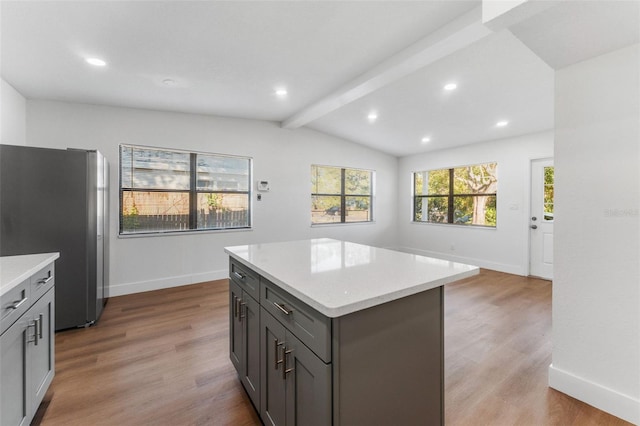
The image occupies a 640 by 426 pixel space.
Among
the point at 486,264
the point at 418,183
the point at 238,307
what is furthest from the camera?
the point at 418,183

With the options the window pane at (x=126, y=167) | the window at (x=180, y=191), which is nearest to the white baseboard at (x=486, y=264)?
the window at (x=180, y=191)

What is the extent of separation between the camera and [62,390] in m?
1.87

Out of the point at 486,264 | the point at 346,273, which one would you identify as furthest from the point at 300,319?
the point at 486,264

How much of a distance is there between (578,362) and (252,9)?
3281 mm

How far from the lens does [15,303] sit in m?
1.33

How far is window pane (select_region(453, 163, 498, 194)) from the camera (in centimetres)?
527

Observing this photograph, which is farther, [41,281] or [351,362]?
[41,281]

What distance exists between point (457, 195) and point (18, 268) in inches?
249

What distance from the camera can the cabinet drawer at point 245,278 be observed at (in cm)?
161

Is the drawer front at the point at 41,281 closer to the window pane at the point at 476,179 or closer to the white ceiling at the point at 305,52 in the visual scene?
the white ceiling at the point at 305,52

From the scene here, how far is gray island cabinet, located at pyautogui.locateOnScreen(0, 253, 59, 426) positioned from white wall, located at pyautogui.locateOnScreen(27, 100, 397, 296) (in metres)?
2.32

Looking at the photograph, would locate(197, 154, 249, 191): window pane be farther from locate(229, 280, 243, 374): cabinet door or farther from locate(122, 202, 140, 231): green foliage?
locate(229, 280, 243, 374): cabinet door

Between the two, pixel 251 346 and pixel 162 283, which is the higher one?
pixel 251 346

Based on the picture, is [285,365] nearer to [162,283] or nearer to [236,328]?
[236,328]
